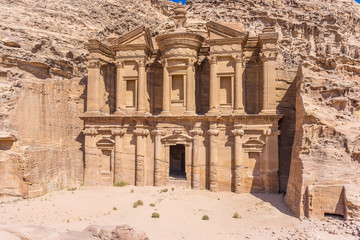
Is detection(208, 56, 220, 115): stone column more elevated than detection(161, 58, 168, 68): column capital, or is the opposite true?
detection(161, 58, 168, 68): column capital

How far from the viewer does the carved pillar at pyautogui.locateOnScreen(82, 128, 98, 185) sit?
20.2 m

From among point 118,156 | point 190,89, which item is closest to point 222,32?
point 190,89

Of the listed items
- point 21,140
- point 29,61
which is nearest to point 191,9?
point 29,61

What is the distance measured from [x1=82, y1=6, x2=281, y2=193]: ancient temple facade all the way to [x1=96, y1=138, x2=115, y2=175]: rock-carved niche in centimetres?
8

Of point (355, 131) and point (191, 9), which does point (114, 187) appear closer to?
point (355, 131)

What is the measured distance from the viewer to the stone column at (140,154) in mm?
19391

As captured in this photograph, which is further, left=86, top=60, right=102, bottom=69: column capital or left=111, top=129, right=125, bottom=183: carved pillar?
left=86, top=60, right=102, bottom=69: column capital

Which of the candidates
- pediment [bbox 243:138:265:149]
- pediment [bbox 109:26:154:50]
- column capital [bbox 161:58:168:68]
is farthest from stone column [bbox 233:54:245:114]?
pediment [bbox 109:26:154:50]

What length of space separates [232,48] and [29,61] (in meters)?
14.2

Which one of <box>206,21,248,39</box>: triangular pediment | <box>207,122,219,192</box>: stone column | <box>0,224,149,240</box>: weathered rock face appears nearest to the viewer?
<box>0,224,149,240</box>: weathered rock face

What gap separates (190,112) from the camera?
754 inches

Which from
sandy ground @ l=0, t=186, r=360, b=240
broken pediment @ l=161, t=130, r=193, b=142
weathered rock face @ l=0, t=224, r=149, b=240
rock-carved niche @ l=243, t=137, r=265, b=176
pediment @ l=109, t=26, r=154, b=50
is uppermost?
pediment @ l=109, t=26, r=154, b=50

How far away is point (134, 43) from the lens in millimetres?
20453

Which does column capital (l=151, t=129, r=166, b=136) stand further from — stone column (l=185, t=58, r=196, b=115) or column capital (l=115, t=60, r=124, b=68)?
column capital (l=115, t=60, r=124, b=68)
